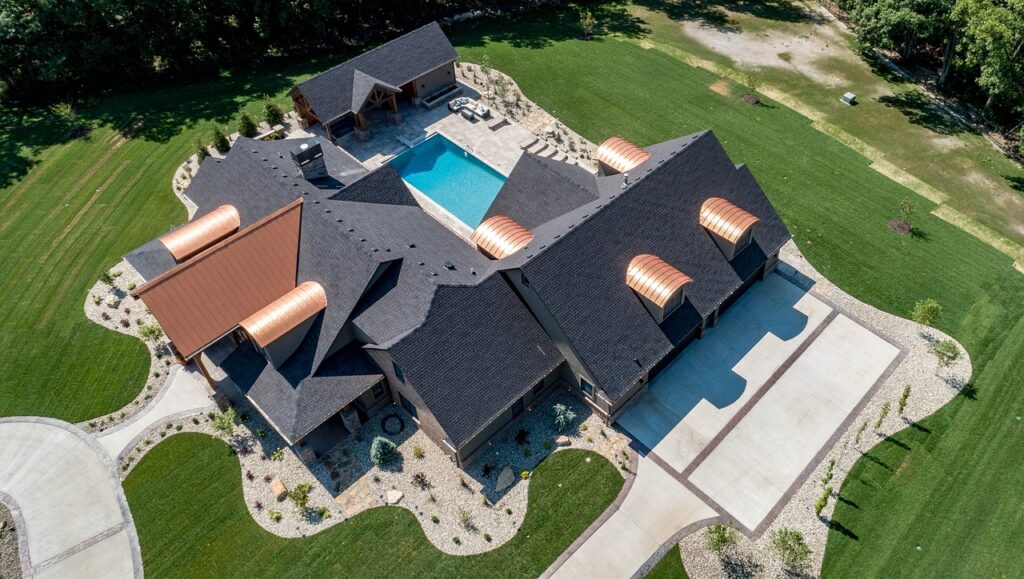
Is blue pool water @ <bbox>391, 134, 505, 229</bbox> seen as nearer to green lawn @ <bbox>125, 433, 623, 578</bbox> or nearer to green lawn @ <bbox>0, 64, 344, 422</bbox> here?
green lawn @ <bbox>0, 64, 344, 422</bbox>

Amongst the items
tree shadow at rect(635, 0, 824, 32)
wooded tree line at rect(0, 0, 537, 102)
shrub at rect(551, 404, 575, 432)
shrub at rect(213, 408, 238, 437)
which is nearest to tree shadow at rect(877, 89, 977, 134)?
tree shadow at rect(635, 0, 824, 32)

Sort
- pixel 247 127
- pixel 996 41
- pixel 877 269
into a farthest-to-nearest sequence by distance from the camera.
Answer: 1. pixel 247 127
2. pixel 996 41
3. pixel 877 269

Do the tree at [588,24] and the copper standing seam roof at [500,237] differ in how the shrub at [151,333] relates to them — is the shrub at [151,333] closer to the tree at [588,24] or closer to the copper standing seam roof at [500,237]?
the copper standing seam roof at [500,237]

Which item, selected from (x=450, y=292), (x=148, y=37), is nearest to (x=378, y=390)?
(x=450, y=292)

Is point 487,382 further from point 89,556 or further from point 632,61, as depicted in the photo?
point 632,61

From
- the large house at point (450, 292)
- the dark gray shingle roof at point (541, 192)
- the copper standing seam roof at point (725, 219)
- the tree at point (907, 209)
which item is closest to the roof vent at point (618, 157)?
the dark gray shingle roof at point (541, 192)

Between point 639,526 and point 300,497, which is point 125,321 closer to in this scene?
point 300,497
